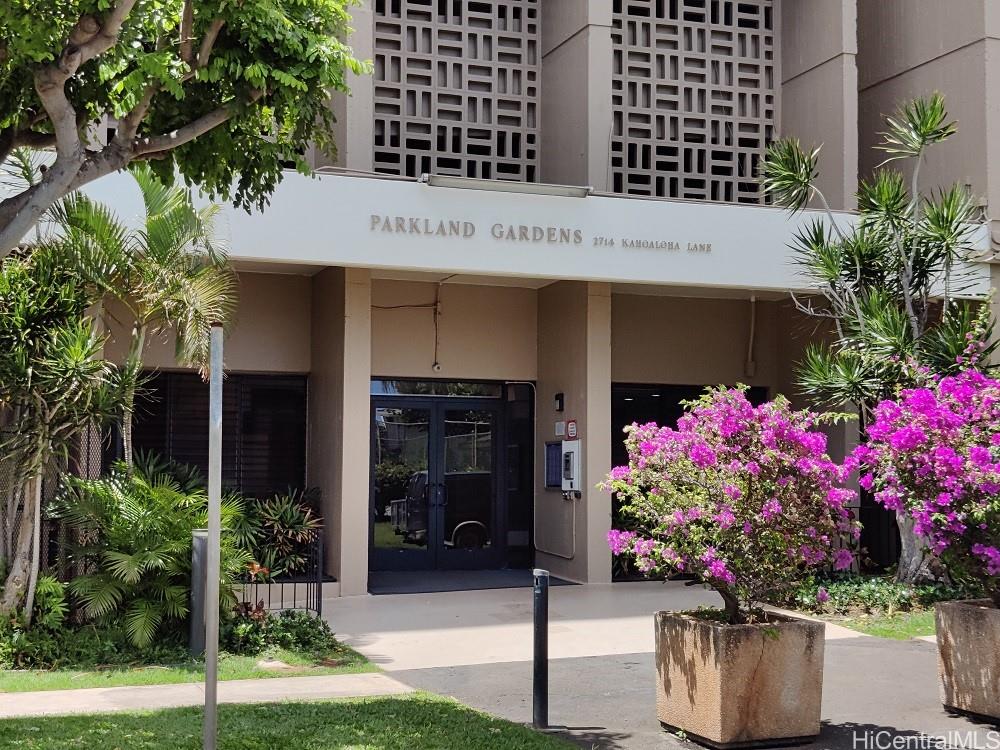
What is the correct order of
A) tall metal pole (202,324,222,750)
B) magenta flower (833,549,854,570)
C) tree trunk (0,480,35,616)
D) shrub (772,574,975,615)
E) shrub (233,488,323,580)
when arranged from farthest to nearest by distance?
A: shrub (233,488,323,580) < shrub (772,574,975,615) < tree trunk (0,480,35,616) < magenta flower (833,549,854,570) < tall metal pole (202,324,222,750)

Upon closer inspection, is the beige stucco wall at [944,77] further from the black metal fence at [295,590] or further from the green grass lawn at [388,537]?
the black metal fence at [295,590]

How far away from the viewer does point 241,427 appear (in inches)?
633

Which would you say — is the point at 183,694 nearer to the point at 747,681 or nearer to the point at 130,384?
the point at 130,384

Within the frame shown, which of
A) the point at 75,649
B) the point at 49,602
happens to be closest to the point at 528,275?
the point at 49,602

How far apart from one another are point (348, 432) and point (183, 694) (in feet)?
19.5

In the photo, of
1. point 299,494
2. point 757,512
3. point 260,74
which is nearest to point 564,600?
point 299,494

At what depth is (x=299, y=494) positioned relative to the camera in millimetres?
15891

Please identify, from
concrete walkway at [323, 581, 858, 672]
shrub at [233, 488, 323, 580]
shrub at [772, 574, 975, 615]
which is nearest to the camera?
concrete walkway at [323, 581, 858, 672]

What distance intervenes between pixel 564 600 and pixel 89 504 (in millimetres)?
5839

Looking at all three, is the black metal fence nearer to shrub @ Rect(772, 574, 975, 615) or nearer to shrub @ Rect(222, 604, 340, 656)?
shrub @ Rect(222, 604, 340, 656)

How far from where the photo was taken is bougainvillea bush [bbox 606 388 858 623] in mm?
7188

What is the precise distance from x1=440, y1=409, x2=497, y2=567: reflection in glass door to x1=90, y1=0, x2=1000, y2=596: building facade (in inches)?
1.3

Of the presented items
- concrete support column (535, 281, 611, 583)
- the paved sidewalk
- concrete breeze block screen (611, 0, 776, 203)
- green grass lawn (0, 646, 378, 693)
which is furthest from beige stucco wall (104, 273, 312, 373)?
the paved sidewalk

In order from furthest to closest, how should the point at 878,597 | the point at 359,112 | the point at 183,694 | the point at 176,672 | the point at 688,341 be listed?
the point at 688,341 → the point at 359,112 → the point at 878,597 → the point at 176,672 → the point at 183,694
